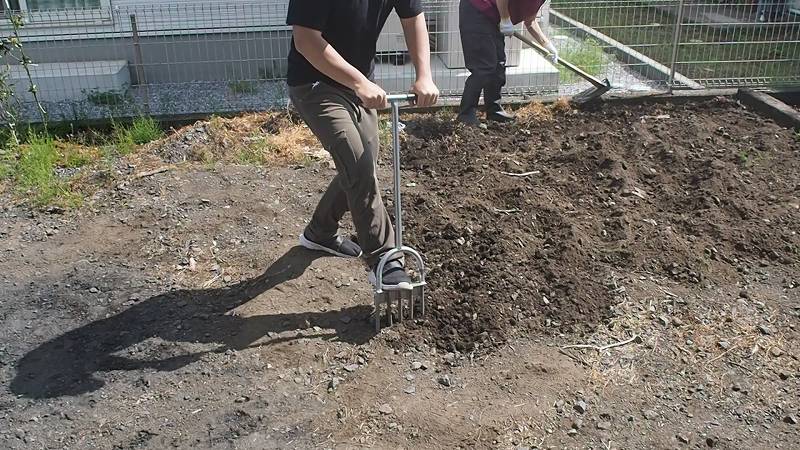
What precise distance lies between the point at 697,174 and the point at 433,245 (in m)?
2.09

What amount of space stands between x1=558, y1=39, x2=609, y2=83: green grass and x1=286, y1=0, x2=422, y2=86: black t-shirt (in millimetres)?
4389

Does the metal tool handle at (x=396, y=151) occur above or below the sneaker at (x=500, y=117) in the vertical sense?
above

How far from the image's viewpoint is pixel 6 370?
3.29 metres

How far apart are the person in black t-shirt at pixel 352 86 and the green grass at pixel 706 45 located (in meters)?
4.44

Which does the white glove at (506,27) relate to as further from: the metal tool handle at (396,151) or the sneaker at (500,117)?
the metal tool handle at (396,151)

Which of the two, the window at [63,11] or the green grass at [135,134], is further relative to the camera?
the window at [63,11]

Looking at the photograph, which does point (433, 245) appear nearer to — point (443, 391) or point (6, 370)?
point (443, 391)

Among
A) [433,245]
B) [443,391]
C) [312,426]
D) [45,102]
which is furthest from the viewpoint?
[45,102]

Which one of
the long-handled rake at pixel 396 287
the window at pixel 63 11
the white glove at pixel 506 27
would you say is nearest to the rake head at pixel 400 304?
the long-handled rake at pixel 396 287

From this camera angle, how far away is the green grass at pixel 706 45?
7.53 meters

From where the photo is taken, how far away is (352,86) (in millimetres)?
3105

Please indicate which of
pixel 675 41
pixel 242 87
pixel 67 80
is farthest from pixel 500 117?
pixel 67 80

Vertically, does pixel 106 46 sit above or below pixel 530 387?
above

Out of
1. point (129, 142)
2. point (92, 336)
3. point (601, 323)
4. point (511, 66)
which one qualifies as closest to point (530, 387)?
point (601, 323)
